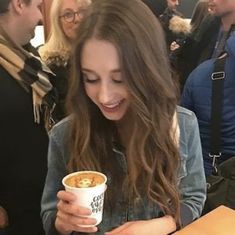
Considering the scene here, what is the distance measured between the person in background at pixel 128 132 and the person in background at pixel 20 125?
49 cm

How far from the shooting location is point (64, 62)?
2256 millimetres

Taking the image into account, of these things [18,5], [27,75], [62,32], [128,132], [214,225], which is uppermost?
[18,5]

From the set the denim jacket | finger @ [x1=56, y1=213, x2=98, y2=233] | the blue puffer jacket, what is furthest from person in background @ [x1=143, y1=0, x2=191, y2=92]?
finger @ [x1=56, y1=213, x2=98, y2=233]

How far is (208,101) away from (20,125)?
940 millimetres

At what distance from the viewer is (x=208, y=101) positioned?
2000 millimetres

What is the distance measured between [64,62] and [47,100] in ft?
1.75

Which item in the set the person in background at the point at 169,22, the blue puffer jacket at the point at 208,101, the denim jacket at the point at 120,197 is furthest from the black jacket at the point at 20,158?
the person in background at the point at 169,22

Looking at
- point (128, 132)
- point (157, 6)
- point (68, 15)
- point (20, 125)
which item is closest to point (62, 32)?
point (68, 15)

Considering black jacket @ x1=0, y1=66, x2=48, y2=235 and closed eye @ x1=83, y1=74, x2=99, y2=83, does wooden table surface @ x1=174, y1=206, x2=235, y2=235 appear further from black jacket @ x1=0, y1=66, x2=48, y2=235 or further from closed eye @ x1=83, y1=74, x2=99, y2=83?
black jacket @ x1=0, y1=66, x2=48, y2=235

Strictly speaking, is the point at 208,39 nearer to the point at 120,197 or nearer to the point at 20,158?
the point at 20,158

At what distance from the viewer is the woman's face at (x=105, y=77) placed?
1.04 metres

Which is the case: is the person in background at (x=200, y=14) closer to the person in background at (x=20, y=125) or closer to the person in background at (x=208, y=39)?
the person in background at (x=208, y=39)

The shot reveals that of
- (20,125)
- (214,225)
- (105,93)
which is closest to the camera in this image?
(105,93)

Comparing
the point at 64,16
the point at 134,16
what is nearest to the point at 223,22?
the point at 64,16
